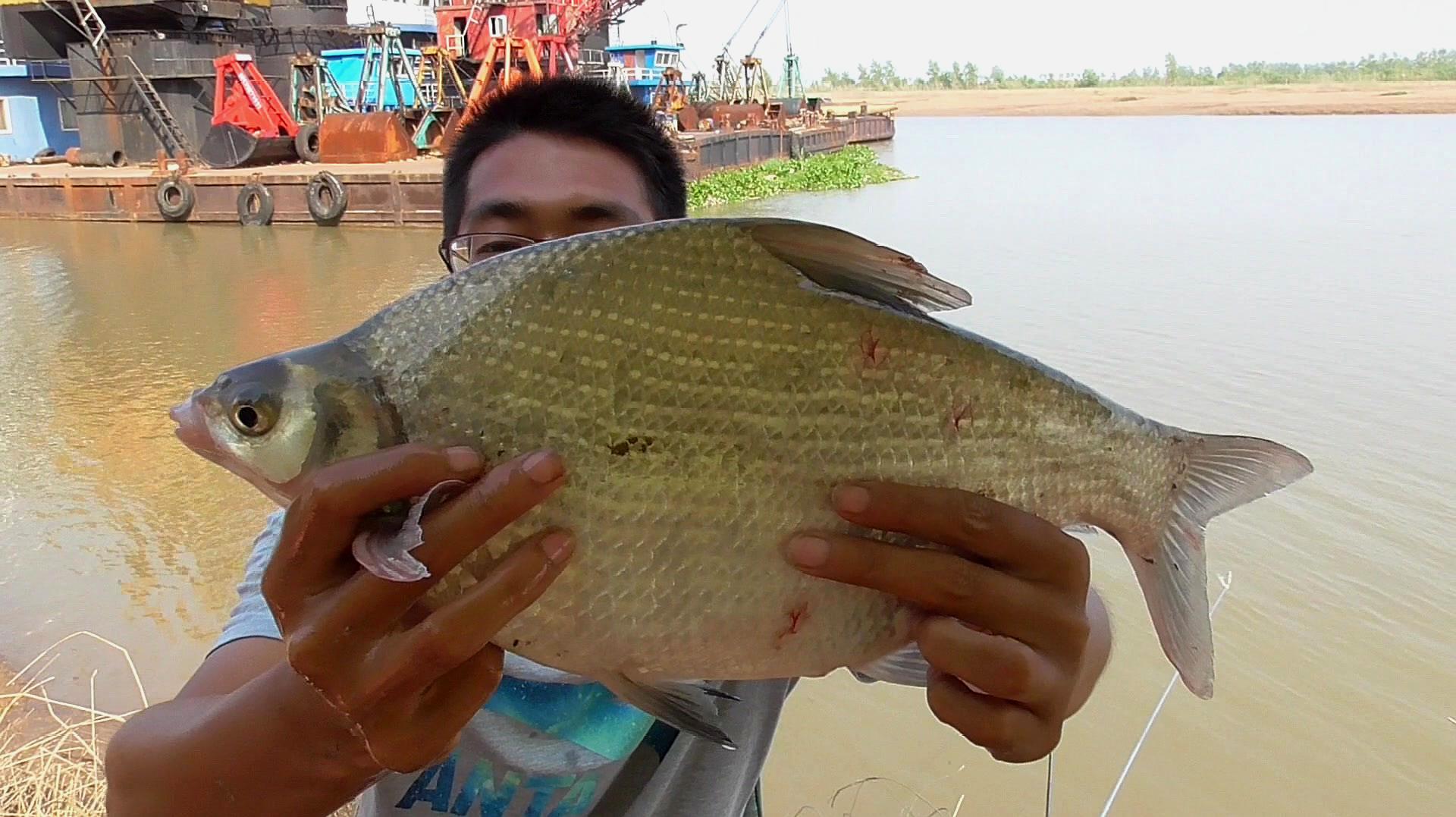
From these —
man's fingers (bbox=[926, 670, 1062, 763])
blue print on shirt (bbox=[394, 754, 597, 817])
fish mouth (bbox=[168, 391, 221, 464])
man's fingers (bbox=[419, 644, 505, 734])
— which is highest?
fish mouth (bbox=[168, 391, 221, 464])

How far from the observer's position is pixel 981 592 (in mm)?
1240

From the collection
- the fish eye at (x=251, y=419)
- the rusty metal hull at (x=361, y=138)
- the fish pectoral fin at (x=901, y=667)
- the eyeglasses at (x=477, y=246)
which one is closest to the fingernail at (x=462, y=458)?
the fish eye at (x=251, y=419)

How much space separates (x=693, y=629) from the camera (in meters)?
1.18

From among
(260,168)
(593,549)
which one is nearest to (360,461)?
(593,549)

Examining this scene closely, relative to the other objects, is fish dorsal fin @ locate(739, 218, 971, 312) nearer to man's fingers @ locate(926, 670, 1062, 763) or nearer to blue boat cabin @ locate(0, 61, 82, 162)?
man's fingers @ locate(926, 670, 1062, 763)

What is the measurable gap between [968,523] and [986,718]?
0.96ft

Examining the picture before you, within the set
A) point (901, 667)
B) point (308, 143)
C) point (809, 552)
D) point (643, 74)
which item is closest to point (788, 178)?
point (308, 143)

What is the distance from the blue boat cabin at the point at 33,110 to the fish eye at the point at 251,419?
30261mm

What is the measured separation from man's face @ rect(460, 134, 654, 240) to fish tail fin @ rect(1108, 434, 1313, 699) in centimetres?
113

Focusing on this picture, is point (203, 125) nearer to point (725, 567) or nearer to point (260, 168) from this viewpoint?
point (260, 168)

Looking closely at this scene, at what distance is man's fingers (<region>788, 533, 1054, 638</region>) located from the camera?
1180 mm

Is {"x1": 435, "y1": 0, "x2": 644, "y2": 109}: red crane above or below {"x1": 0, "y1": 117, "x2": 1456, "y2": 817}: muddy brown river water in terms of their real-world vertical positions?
above

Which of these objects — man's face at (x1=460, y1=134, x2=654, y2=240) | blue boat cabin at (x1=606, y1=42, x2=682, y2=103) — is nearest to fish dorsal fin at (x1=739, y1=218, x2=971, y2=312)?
man's face at (x1=460, y1=134, x2=654, y2=240)

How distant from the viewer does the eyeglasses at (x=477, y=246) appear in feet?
6.42
